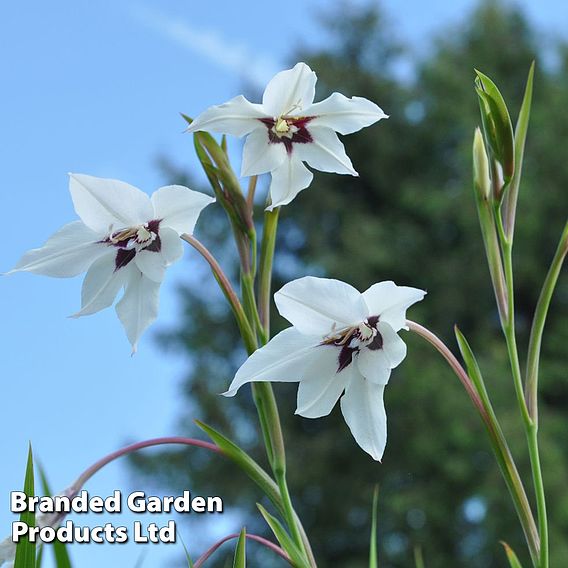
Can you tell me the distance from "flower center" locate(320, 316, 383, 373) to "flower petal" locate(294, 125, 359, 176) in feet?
0.77

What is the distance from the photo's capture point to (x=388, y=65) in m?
12.8

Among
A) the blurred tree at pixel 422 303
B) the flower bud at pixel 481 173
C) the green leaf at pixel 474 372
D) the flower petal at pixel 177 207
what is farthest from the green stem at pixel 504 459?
the blurred tree at pixel 422 303

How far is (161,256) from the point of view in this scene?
112 centimetres

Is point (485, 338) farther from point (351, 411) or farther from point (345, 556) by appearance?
point (351, 411)

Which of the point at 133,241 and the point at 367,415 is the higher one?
the point at 133,241

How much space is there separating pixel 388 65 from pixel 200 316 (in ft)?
15.6

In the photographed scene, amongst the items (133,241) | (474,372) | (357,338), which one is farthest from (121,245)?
(474,372)

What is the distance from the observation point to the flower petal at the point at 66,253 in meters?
1.14

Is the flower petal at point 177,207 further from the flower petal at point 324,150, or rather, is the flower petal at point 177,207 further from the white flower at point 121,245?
the flower petal at point 324,150

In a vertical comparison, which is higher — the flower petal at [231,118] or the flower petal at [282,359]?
the flower petal at [231,118]

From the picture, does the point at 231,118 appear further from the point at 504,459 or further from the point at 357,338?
the point at 504,459

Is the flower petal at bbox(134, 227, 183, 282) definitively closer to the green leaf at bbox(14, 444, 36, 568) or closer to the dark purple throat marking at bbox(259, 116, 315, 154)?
the dark purple throat marking at bbox(259, 116, 315, 154)

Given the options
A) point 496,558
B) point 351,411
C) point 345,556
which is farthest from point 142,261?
point 345,556

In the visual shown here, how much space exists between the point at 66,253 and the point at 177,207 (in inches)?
6.4
